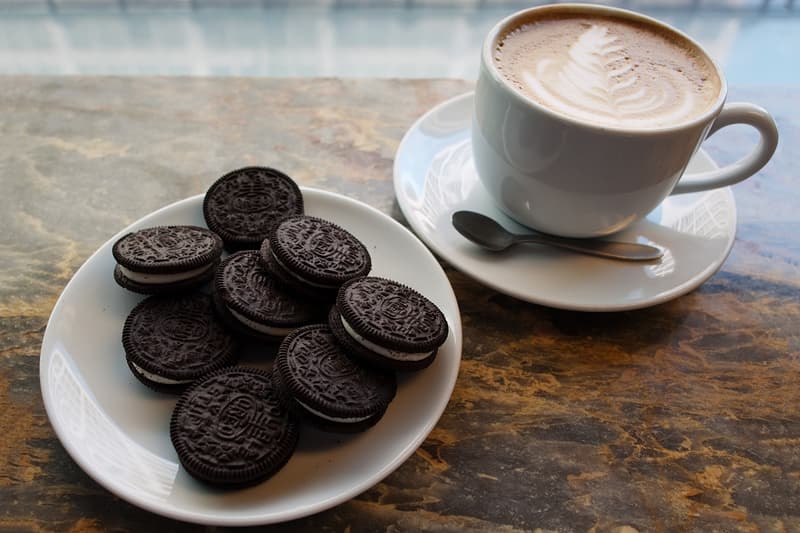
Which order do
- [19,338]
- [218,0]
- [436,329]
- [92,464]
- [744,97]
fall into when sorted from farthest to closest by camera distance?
[218,0] → [744,97] → [19,338] → [436,329] → [92,464]

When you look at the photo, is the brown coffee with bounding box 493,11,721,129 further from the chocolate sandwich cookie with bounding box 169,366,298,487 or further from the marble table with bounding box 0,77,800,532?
the chocolate sandwich cookie with bounding box 169,366,298,487

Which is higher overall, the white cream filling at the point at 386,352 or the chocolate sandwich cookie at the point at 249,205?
the chocolate sandwich cookie at the point at 249,205

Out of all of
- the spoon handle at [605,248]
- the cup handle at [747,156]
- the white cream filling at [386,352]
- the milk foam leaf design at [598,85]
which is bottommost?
the spoon handle at [605,248]

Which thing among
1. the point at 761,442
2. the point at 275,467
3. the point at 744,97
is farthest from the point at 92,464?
the point at 744,97

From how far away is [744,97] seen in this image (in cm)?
153

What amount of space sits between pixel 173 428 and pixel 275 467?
13 cm

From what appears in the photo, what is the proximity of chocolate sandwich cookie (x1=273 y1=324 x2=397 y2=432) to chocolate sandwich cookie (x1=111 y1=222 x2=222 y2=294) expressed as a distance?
0.18 metres

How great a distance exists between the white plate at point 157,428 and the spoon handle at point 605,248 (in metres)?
0.20

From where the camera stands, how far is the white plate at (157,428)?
733mm

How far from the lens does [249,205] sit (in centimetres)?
105

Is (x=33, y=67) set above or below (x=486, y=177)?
below

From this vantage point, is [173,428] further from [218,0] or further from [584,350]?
[218,0]

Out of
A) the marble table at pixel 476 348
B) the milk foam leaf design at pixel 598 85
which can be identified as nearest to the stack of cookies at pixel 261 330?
the marble table at pixel 476 348

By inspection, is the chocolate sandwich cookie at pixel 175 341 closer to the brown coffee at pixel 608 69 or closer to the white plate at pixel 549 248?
the white plate at pixel 549 248
